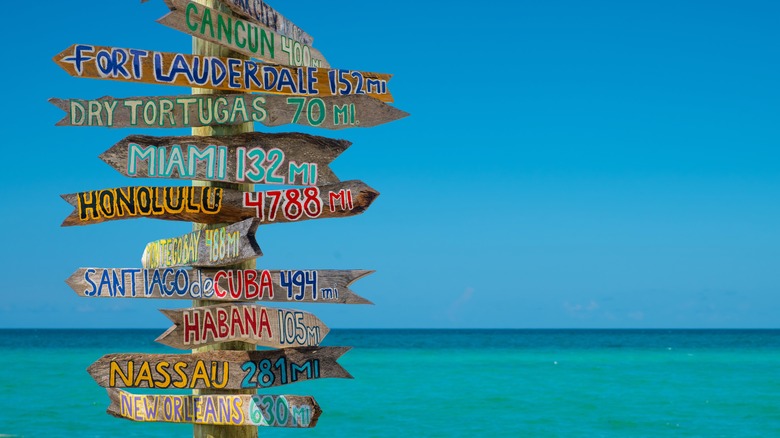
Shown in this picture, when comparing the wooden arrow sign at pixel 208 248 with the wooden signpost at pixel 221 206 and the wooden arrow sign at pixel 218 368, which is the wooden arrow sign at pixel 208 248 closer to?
the wooden signpost at pixel 221 206

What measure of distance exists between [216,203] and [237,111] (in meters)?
0.66

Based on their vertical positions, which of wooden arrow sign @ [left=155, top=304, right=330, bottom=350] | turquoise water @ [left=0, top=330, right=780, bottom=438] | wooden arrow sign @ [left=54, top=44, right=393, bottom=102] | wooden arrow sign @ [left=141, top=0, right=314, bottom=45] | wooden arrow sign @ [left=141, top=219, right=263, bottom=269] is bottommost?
turquoise water @ [left=0, top=330, right=780, bottom=438]

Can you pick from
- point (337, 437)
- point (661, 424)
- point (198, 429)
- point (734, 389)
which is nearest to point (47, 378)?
point (337, 437)

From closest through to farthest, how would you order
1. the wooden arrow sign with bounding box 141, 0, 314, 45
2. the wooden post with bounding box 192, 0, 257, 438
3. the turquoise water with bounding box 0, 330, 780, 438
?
the wooden post with bounding box 192, 0, 257, 438, the wooden arrow sign with bounding box 141, 0, 314, 45, the turquoise water with bounding box 0, 330, 780, 438

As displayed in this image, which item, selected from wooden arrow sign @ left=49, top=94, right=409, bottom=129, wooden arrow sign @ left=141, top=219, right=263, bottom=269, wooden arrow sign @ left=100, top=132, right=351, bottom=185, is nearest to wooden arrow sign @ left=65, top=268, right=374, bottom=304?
wooden arrow sign @ left=141, top=219, right=263, bottom=269

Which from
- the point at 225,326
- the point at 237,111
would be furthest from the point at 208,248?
the point at 237,111

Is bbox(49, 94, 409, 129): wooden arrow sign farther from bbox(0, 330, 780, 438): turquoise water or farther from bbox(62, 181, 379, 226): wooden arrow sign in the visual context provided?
bbox(0, 330, 780, 438): turquoise water

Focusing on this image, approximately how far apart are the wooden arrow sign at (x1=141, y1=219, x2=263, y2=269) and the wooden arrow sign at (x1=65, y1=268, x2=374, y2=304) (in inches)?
4.7

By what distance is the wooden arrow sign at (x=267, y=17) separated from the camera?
6.46 meters

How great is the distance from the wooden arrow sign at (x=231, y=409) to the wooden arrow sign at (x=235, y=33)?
8.05 ft

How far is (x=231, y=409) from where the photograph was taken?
6.16 meters

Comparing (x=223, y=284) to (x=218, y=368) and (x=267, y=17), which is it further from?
(x=267, y=17)

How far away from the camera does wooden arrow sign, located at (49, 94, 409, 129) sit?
6.18 meters

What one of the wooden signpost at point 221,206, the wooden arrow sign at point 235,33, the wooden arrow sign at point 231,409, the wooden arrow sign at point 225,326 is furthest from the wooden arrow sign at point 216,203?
the wooden arrow sign at point 231,409
